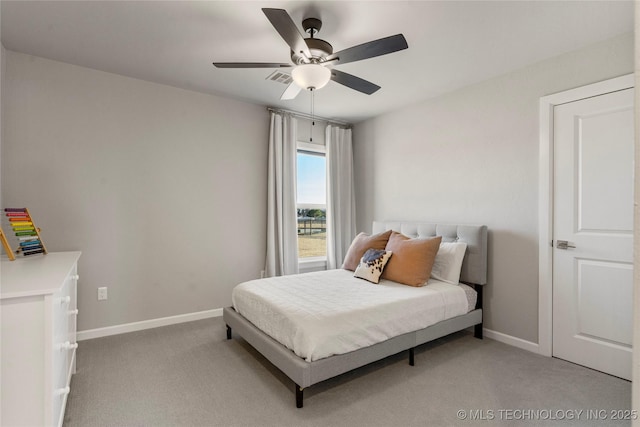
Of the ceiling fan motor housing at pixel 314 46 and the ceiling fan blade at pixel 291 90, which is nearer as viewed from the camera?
the ceiling fan motor housing at pixel 314 46

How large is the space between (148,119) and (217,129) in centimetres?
72

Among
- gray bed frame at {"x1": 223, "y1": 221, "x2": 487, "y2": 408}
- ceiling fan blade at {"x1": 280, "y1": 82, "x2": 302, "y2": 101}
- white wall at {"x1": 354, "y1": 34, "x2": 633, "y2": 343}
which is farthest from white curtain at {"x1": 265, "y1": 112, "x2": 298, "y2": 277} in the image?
white wall at {"x1": 354, "y1": 34, "x2": 633, "y2": 343}

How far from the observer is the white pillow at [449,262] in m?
3.01

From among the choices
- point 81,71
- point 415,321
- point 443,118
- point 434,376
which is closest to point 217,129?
point 81,71

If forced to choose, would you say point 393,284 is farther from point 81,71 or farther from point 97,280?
point 81,71

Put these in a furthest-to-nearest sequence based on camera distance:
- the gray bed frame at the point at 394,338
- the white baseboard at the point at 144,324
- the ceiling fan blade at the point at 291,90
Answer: the white baseboard at the point at 144,324 < the ceiling fan blade at the point at 291,90 < the gray bed frame at the point at 394,338

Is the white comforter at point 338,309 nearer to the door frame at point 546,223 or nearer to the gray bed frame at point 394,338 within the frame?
the gray bed frame at point 394,338

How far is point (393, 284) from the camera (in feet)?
9.65

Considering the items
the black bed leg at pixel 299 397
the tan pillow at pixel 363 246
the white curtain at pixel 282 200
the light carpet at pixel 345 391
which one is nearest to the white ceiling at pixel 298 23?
the white curtain at pixel 282 200

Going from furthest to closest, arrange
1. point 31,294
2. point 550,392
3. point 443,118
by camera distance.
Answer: point 443,118
point 550,392
point 31,294

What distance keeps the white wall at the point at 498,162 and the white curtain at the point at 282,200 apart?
144 centimetres

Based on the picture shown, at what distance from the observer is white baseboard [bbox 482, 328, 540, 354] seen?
9.21ft

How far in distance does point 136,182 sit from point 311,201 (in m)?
2.23

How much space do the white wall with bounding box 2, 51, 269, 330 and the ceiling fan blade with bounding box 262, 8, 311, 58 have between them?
2016 millimetres
